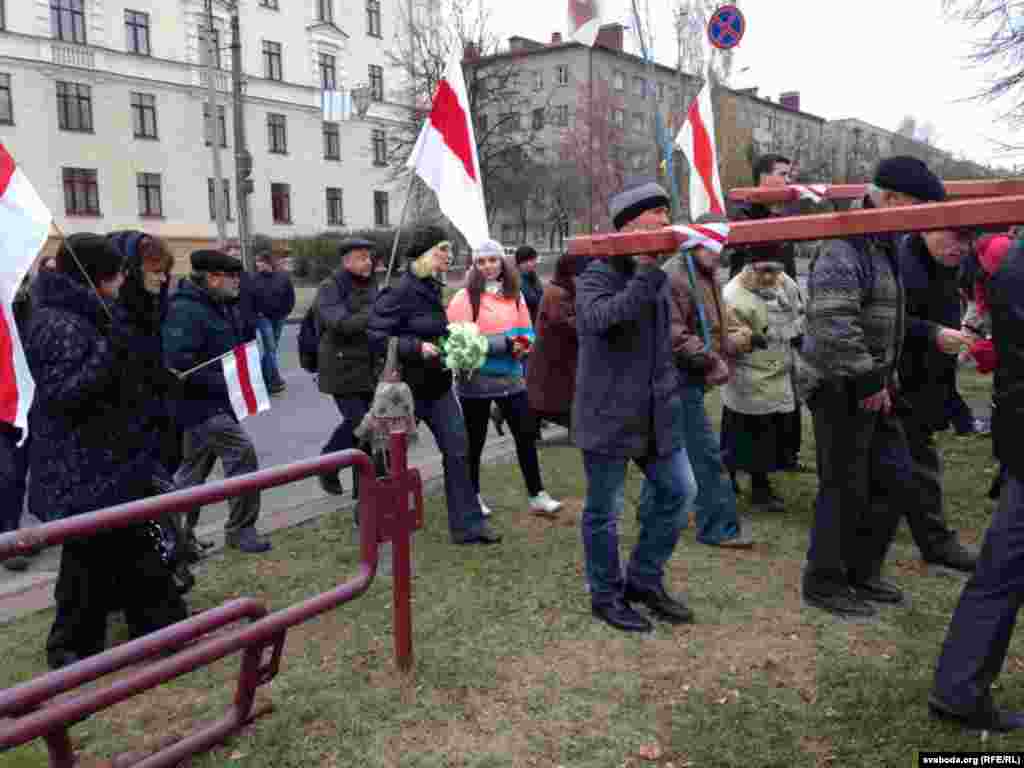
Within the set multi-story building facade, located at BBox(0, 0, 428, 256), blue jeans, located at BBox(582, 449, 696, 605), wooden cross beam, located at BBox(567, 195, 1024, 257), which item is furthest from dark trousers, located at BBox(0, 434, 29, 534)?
multi-story building facade, located at BBox(0, 0, 428, 256)

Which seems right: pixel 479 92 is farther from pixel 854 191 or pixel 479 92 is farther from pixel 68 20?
pixel 854 191

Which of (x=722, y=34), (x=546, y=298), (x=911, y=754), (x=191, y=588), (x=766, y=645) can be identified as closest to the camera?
(x=911, y=754)

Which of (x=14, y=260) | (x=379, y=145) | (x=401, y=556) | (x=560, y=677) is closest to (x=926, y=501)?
(x=560, y=677)

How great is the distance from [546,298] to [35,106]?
117 ft

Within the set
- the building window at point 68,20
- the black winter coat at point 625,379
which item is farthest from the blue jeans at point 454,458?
the building window at point 68,20

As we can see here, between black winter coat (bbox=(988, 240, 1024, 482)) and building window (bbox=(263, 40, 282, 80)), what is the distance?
44.9 metres

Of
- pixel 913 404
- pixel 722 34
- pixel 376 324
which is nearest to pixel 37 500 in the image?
pixel 376 324

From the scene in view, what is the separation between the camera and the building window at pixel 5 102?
33.6m

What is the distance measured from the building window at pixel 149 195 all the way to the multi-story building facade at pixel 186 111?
61 mm

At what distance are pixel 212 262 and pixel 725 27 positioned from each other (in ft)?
14.3

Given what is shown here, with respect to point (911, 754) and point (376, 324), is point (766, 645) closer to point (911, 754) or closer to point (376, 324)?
point (911, 754)

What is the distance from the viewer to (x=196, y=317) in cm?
520

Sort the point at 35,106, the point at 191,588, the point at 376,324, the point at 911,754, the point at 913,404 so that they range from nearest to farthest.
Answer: the point at 911,754, the point at 191,588, the point at 913,404, the point at 376,324, the point at 35,106

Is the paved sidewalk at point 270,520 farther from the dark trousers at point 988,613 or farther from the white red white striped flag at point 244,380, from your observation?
the dark trousers at point 988,613
